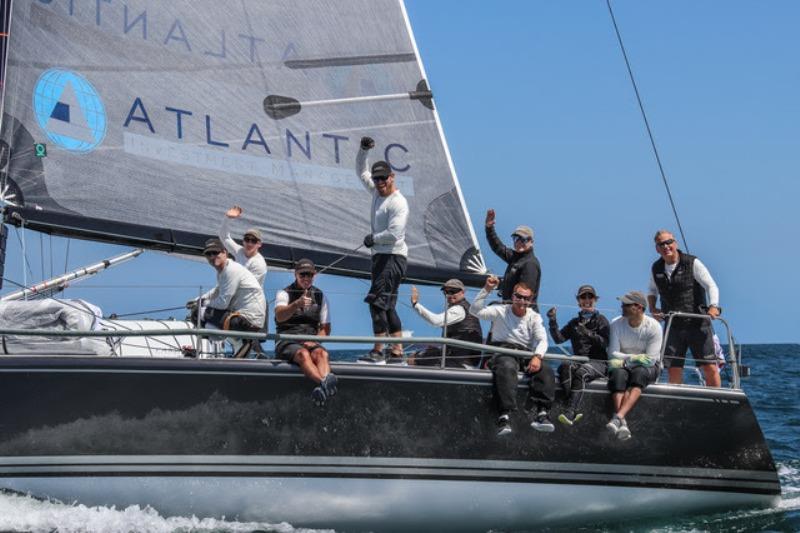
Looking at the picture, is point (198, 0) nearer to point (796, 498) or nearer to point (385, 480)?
point (385, 480)

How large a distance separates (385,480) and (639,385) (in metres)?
2.14

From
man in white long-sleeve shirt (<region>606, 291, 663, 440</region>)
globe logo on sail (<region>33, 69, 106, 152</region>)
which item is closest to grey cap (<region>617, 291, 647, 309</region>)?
man in white long-sleeve shirt (<region>606, 291, 663, 440</region>)

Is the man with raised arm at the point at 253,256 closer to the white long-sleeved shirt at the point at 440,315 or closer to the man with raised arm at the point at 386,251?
the man with raised arm at the point at 386,251

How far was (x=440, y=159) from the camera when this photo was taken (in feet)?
42.1

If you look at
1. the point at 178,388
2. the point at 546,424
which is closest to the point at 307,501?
the point at 178,388

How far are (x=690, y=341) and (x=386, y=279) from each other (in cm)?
263

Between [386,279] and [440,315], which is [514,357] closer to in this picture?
[440,315]

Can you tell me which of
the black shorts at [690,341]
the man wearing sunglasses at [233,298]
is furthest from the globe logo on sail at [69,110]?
the black shorts at [690,341]

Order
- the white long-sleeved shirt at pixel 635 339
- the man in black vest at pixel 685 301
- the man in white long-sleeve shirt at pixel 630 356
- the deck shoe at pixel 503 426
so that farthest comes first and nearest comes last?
the man in black vest at pixel 685 301 < the white long-sleeved shirt at pixel 635 339 < the man in white long-sleeve shirt at pixel 630 356 < the deck shoe at pixel 503 426

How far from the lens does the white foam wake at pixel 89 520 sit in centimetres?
957

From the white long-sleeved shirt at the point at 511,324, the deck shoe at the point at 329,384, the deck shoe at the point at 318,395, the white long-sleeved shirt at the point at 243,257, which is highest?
the white long-sleeved shirt at the point at 243,257

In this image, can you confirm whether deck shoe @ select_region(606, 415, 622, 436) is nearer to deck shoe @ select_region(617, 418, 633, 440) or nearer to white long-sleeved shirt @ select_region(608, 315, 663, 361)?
deck shoe @ select_region(617, 418, 633, 440)

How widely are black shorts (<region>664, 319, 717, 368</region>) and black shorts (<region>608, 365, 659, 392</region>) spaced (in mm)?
720

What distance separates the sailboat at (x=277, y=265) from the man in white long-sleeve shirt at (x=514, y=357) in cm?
17
